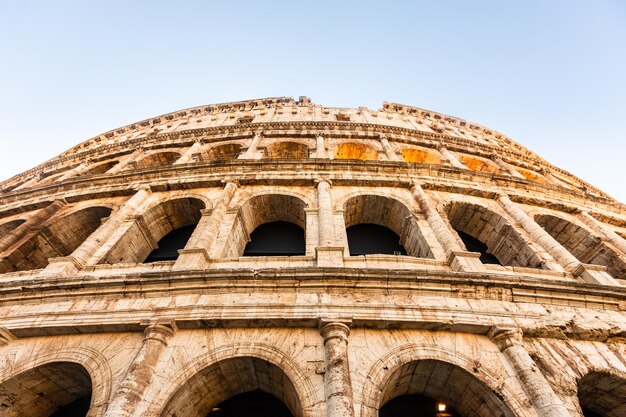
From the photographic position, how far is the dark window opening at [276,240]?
9273 mm

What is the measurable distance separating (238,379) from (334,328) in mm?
1879

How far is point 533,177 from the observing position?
16484mm

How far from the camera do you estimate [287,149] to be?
15.0m

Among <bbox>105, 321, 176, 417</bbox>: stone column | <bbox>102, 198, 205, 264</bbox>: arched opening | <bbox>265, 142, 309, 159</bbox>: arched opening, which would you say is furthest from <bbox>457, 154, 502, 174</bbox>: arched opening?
<bbox>105, 321, 176, 417</bbox>: stone column

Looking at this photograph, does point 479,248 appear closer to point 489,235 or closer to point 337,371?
point 489,235

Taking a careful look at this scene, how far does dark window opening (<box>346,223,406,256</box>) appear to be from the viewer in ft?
31.0

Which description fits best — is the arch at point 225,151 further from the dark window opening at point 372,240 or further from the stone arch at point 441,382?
the stone arch at point 441,382

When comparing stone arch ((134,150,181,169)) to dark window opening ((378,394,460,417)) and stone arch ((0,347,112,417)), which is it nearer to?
stone arch ((0,347,112,417))

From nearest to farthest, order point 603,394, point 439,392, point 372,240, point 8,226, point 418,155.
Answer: point 439,392, point 603,394, point 372,240, point 8,226, point 418,155

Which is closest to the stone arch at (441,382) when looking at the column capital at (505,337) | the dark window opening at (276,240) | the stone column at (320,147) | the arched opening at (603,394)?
the column capital at (505,337)

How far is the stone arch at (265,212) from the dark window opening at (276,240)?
0.45ft

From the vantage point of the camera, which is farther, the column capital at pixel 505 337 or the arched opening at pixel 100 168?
the arched opening at pixel 100 168

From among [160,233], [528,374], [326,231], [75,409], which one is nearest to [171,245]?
[160,233]

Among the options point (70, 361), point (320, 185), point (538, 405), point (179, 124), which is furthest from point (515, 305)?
point (179, 124)
